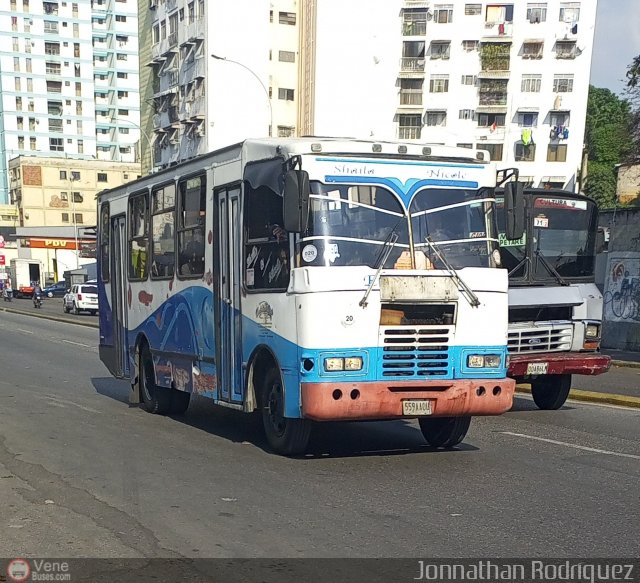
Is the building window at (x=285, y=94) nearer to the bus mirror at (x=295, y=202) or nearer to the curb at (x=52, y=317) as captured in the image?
the curb at (x=52, y=317)

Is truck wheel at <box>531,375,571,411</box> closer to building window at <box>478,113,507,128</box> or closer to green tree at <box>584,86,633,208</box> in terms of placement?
building window at <box>478,113,507,128</box>

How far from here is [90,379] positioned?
16344 millimetres

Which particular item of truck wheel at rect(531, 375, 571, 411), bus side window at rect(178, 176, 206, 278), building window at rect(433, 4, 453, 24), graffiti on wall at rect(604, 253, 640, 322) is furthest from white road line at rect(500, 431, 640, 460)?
building window at rect(433, 4, 453, 24)

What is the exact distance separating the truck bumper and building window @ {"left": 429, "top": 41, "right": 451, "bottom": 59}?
191 feet

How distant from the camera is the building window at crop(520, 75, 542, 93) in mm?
65875

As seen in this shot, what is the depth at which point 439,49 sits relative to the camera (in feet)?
220

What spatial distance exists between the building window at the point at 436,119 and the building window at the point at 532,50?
7459 millimetres

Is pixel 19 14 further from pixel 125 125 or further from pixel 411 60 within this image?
pixel 411 60

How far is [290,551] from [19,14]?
125 metres

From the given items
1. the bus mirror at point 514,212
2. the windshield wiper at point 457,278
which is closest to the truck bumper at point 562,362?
the bus mirror at point 514,212

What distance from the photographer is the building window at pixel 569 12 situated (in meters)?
64.2

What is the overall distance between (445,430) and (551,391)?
4047 mm

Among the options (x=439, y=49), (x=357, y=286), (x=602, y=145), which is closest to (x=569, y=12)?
(x=439, y=49)

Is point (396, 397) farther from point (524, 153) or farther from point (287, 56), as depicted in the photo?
point (287, 56)
